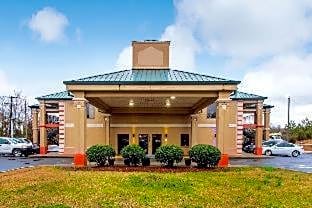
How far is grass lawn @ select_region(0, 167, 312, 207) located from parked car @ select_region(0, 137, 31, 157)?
22516 mm

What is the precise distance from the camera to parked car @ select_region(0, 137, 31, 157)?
36.8m

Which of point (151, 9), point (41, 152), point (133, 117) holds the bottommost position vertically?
point (41, 152)

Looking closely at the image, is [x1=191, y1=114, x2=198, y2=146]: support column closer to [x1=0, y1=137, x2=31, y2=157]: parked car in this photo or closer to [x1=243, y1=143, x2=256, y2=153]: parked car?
[x1=243, y1=143, x2=256, y2=153]: parked car

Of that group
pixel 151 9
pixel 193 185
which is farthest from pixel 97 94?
pixel 193 185

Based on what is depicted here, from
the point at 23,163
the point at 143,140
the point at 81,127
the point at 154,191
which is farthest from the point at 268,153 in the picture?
the point at 154,191

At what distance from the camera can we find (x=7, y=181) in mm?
14992

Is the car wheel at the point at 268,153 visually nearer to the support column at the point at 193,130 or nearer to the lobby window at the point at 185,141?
the support column at the point at 193,130

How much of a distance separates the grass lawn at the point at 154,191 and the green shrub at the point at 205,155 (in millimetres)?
3805

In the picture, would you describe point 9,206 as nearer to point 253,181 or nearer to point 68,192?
point 68,192

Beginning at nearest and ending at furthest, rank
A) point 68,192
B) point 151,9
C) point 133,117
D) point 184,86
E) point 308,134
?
1. point 68,192
2. point 151,9
3. point 184,86
4. point 133,117
5. point 308,134

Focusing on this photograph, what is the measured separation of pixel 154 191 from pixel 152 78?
10627 millimetres

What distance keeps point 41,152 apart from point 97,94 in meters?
18.2

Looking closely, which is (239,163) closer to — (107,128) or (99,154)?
(99,154)

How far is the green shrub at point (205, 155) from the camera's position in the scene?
65.2 ft
